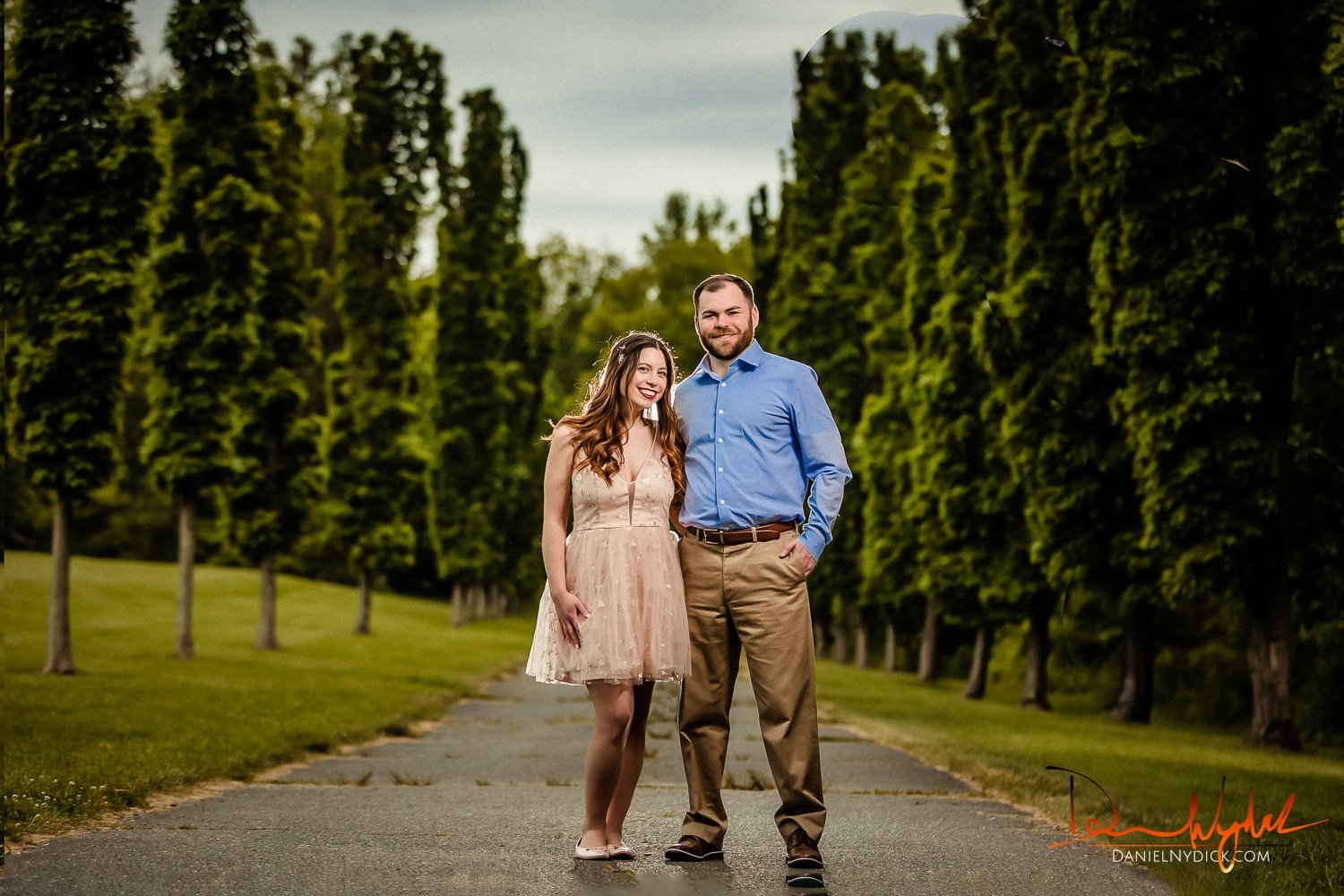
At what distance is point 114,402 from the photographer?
801 inches

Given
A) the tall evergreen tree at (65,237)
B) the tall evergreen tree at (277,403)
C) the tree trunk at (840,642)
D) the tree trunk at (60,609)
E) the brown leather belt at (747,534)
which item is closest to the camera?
the brown leather belt at (747,534)

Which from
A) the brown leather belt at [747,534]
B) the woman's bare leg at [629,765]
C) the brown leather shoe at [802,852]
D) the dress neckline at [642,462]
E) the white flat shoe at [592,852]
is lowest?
the white flat shoe at [592,852]

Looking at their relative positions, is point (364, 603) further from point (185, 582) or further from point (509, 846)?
point (509, 846)

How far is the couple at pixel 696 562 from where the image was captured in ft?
19.4

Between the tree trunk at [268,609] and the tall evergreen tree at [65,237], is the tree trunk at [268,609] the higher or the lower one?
the lower one

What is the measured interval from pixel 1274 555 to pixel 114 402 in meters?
16.2

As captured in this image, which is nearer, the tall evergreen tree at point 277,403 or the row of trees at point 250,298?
the row of trees at point 250,298

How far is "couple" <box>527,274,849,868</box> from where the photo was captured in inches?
232

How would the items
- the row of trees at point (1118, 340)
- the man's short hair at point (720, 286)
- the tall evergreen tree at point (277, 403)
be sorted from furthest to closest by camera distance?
1. the tall evergreen tree at point (277, 403)
2. the row of trees at point (1118, 340)
3. the man's short hair at point (720, 286)

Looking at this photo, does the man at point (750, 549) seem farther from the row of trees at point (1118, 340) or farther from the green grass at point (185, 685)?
the green grass at point (185, 685)

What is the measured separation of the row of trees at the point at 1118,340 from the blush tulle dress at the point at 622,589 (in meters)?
2.76

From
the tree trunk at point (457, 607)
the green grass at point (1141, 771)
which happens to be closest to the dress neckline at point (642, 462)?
the green grass at point (1141, 771)

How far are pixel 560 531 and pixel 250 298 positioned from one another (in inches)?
817

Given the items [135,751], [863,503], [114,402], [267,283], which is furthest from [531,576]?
[135,751]
